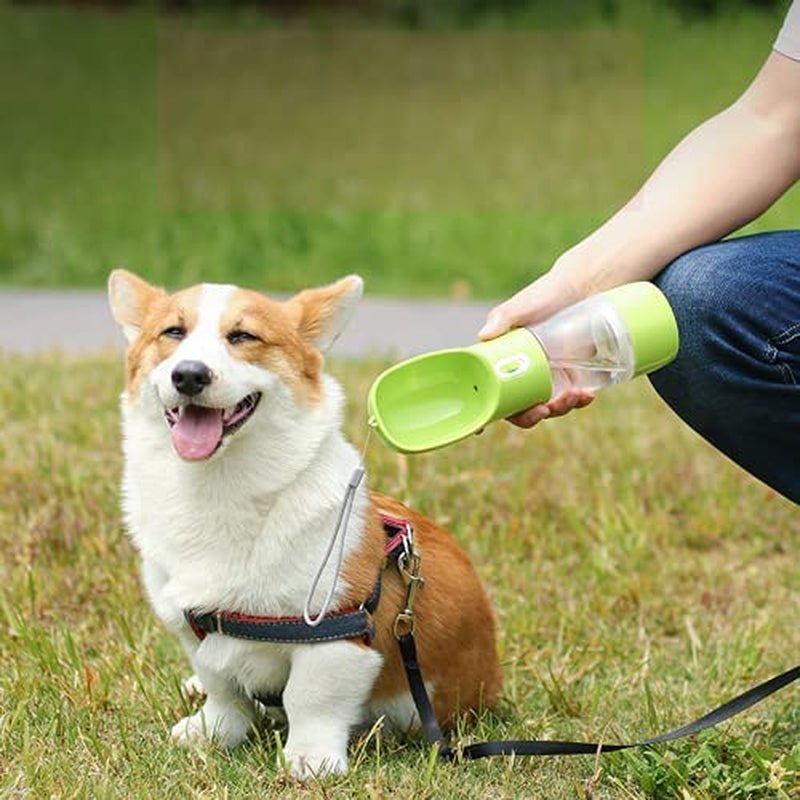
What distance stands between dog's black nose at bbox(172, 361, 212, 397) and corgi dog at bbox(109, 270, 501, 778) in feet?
0.14

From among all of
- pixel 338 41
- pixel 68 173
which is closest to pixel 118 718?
pixel 68 173

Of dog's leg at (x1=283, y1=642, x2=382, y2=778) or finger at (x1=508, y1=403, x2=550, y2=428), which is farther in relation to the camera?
dog's leg at (x1=283, y1=642, x2=382, y2=778)

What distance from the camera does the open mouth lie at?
239cm

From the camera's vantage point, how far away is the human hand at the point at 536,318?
2355 mm

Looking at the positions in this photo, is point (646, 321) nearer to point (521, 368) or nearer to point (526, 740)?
point (521, 368)

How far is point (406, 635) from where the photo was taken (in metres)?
2.60

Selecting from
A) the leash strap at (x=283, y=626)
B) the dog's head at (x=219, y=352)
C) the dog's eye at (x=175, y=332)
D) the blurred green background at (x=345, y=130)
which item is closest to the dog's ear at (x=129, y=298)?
the dog's head at (x=219, y=352)

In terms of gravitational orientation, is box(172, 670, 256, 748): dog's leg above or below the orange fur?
below

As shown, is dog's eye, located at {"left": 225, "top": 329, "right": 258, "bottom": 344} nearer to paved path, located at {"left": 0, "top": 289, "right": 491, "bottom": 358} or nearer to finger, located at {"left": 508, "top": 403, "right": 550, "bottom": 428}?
finger, located at {"left": 508, "top": 403, "right": 550, "bottom": 428}

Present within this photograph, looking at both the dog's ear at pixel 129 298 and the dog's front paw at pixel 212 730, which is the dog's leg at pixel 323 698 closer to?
the dog's front paw at pixel 212 730

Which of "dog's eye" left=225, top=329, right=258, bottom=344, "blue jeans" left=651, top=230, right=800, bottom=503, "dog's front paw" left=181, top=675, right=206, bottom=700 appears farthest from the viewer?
"dog's front paw" left=181, top=675, right=206, bottom=700

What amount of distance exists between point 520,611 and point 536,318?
115 centimetres

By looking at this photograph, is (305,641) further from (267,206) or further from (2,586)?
(267,206)

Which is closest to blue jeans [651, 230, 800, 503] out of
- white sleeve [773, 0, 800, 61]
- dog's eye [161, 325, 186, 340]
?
white sleeve [773, 0, 800, 61]
